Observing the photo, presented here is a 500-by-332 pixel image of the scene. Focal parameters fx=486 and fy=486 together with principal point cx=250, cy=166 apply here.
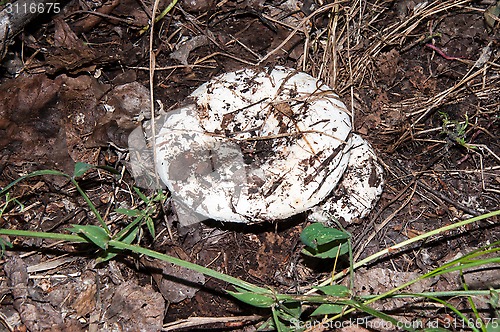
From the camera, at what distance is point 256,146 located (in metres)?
2.44

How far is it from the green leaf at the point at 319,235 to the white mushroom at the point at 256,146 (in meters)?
0.12

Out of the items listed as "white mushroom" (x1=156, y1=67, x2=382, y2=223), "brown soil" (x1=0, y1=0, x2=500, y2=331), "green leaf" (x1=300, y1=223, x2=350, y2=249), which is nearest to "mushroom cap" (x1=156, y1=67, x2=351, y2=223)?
"white mushroom" (x1=156, y1=67, x2=382, y2=223)

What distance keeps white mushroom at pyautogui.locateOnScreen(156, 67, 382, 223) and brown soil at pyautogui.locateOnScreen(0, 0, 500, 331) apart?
46 centimetres

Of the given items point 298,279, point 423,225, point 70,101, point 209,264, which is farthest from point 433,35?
A: point 70,101

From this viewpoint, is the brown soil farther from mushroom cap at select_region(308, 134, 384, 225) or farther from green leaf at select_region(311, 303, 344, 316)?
green leaf at select_region(311, 303, 344, 316)

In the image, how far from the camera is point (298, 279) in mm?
2723

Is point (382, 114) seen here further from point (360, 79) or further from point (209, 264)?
point (209, 264)

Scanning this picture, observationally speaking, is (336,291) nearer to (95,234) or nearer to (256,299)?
(256,299)

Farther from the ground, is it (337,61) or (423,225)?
(337,61)

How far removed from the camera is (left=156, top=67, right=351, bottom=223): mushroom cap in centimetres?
231

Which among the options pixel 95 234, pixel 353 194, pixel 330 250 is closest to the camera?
pixel 95 234

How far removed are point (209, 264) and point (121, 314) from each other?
544 mm

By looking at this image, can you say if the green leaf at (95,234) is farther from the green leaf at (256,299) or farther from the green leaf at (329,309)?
the green leaf at (329,309)

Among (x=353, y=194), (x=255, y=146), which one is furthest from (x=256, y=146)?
(x=353, y=194)
